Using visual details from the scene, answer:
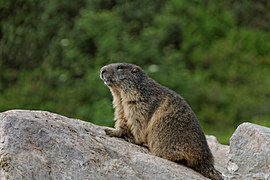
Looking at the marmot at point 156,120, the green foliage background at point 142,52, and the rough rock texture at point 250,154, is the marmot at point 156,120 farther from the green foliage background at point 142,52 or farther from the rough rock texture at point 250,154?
the green foliage background at point 142,52

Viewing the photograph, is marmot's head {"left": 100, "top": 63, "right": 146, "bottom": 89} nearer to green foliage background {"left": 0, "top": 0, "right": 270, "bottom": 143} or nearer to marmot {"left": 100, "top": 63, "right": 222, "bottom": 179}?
marmot {"left": 100, "top": 63, "right": 222, "bottom": 179}

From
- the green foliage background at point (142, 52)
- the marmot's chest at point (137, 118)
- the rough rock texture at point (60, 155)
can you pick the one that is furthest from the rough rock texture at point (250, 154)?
the green foliage background at point (142, 52)

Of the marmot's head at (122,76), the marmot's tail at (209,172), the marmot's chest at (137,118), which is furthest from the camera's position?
the marmot's head at (122,76)

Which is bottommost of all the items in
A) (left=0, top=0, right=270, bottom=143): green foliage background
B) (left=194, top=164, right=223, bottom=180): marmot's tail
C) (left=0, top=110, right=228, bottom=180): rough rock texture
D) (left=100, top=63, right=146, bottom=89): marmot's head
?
(left=0, top=0, right=270, bottom=143): green foliage background

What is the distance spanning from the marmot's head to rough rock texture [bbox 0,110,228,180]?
3.63 feet

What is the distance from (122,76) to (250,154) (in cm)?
139

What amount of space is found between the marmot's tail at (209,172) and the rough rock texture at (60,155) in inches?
11.9

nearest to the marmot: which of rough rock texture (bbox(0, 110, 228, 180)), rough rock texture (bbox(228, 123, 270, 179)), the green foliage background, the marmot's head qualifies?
the marmot's head

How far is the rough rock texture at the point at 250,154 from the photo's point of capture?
8.40 m

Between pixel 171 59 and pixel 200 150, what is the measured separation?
9242 millimetres

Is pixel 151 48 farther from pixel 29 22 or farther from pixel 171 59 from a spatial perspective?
pixel 29 22

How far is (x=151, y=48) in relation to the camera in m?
17.8

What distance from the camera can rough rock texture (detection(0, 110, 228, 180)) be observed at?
24.3ft

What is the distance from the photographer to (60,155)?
756 centimetres
